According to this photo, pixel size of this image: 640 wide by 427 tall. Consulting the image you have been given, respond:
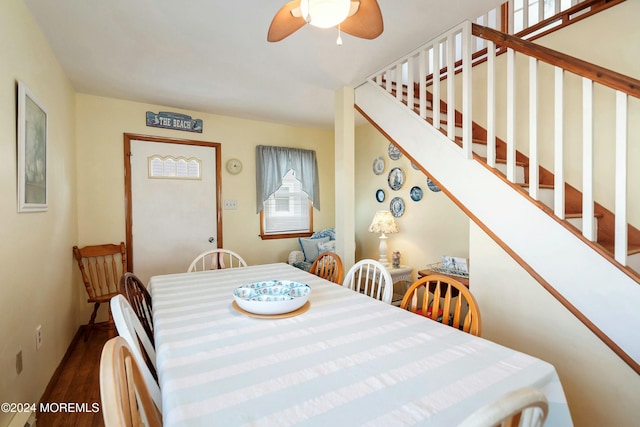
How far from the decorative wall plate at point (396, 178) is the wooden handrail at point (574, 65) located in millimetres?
1994

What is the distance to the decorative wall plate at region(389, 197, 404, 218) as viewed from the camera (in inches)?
147

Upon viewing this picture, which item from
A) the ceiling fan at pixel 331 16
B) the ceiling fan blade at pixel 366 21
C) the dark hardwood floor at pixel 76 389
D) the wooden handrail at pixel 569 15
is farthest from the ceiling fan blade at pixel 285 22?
the dark hardwood floor at pixel 76 389

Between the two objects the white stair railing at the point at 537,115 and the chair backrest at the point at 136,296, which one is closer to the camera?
the white stair railing at the point at 537,115

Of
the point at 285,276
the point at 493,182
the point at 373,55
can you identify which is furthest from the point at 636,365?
the point at 373,55

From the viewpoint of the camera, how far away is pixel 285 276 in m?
2.12

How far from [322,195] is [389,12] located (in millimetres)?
2909

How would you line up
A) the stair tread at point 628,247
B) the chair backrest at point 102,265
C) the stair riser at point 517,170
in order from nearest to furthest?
the stair tread at point 628,247 < the stair riser at point 517,170 < the chair backrest at point 102,265

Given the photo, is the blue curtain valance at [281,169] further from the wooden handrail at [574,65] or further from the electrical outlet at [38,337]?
the wooden handrail at [574,65]

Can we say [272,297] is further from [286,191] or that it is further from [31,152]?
[286,191]

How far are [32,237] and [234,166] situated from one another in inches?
88.5

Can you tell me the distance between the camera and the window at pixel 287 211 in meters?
4.10

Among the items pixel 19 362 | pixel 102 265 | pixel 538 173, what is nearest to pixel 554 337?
pixel 538 173

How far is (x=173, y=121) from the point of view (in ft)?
11.2

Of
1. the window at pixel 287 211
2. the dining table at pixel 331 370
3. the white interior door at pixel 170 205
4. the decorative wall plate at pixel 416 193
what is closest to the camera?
the dining table at pixel 331 370
